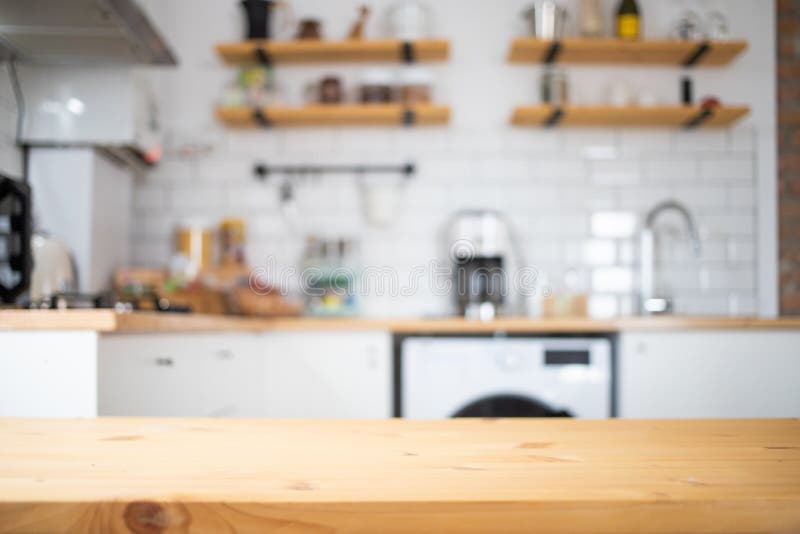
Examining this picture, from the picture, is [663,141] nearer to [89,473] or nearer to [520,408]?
[520,408]

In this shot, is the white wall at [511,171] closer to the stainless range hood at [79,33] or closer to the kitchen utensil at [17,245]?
the stainless range hood at [79,33]

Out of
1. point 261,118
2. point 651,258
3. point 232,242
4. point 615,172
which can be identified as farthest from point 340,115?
point 651,258

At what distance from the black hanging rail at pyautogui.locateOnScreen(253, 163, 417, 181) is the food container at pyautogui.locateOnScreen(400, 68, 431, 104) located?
298 mm

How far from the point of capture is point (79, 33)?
7.82ft

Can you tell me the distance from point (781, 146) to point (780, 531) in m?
3.63

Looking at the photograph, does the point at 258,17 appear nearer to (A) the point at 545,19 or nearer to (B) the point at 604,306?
(A) the point at 545,19

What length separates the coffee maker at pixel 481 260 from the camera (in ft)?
11.1

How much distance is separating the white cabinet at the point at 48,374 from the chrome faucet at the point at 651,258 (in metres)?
2.52

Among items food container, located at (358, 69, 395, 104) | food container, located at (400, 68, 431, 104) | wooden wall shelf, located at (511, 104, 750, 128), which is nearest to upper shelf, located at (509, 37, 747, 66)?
wooden wall shelf, located at (511, 104, 750, 128)

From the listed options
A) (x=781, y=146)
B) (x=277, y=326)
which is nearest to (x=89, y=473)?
(x=277, y=326)

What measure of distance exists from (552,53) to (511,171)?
532 mm

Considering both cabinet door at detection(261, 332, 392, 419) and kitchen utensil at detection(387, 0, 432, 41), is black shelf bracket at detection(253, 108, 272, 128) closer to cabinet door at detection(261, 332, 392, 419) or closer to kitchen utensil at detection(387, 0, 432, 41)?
kitchen utensil at detection(387, 0, 432, 41)

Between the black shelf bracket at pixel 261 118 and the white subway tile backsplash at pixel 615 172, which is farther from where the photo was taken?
the white subway tile backsplash at pixel 615 172

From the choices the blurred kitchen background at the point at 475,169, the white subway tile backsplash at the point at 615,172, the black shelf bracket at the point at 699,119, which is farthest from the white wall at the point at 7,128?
the black shelf bracket at the point at 699,119
